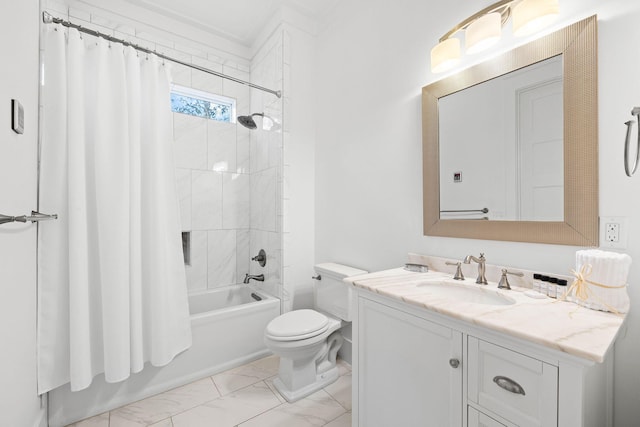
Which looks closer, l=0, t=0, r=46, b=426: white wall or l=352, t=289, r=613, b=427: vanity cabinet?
l=352, t=289, r=613, b=427: vanity cabinet

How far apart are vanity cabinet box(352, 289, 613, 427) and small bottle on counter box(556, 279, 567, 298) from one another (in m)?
0.24

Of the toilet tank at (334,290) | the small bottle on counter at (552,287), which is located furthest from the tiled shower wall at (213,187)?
the small bottle on counter at (552,287)

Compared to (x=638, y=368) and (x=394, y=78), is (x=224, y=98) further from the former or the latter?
(x=638, y=368)

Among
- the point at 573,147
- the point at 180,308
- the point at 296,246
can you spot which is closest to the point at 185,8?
the point at 296,246

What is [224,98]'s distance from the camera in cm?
280

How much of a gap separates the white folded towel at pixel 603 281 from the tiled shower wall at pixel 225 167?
1880 mm

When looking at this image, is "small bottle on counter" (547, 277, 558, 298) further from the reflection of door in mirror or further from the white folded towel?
the reflection of door in mirror

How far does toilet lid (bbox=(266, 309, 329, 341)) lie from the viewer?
165 cm

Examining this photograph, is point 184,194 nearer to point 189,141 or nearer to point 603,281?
point 189,141

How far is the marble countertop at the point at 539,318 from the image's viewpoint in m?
0.66

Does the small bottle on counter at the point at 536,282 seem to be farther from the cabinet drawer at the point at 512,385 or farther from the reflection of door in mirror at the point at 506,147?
the cabinet drawer at the point at 512,385

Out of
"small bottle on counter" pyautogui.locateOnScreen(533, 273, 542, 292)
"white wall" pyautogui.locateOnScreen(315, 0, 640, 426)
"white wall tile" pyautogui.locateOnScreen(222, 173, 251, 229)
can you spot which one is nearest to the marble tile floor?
"white wall" pyautogui.locateOnScreen(315, 0, 640, 426)

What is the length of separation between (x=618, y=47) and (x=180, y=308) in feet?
8.13

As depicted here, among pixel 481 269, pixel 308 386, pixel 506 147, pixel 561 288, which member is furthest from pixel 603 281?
pixel 308 386
